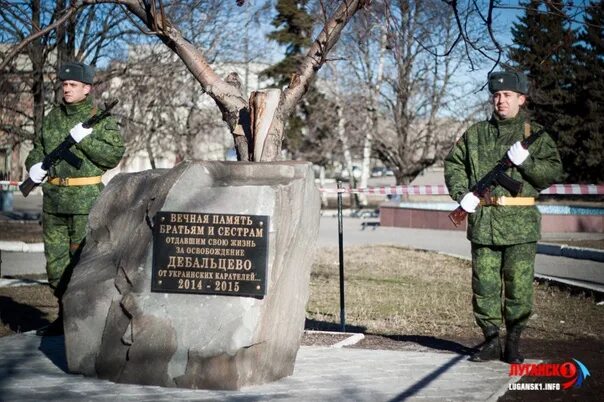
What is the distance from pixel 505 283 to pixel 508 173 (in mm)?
884

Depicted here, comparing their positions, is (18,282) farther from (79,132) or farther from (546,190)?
(546,190)

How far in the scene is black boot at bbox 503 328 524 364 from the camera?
6383 mm

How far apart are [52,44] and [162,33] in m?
11.7

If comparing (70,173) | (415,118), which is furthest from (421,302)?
(415,118)

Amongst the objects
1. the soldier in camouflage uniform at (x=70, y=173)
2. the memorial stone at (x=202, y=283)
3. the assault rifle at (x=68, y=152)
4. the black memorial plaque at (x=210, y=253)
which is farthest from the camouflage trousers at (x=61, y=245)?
the black memorial plaque at (x=210, y=253)

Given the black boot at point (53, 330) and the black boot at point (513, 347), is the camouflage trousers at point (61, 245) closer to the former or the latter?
the black boot at point (53, 330)

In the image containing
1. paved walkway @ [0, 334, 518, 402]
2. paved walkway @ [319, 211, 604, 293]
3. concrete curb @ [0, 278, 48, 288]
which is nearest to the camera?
paved walkway @ [0, 334, 518, 402]

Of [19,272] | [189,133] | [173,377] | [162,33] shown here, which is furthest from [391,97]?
[173,377]

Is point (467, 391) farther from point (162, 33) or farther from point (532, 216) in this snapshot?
point (162, 33)

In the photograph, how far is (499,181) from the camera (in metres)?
6.45

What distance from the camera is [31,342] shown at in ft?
23.2

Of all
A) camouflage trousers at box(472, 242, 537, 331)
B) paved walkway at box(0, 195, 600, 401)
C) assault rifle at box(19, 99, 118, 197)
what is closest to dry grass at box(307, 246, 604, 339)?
camouflage trousers at box(472, 242, 537, 331)

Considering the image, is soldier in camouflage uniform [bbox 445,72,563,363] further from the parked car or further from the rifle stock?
the parked car
